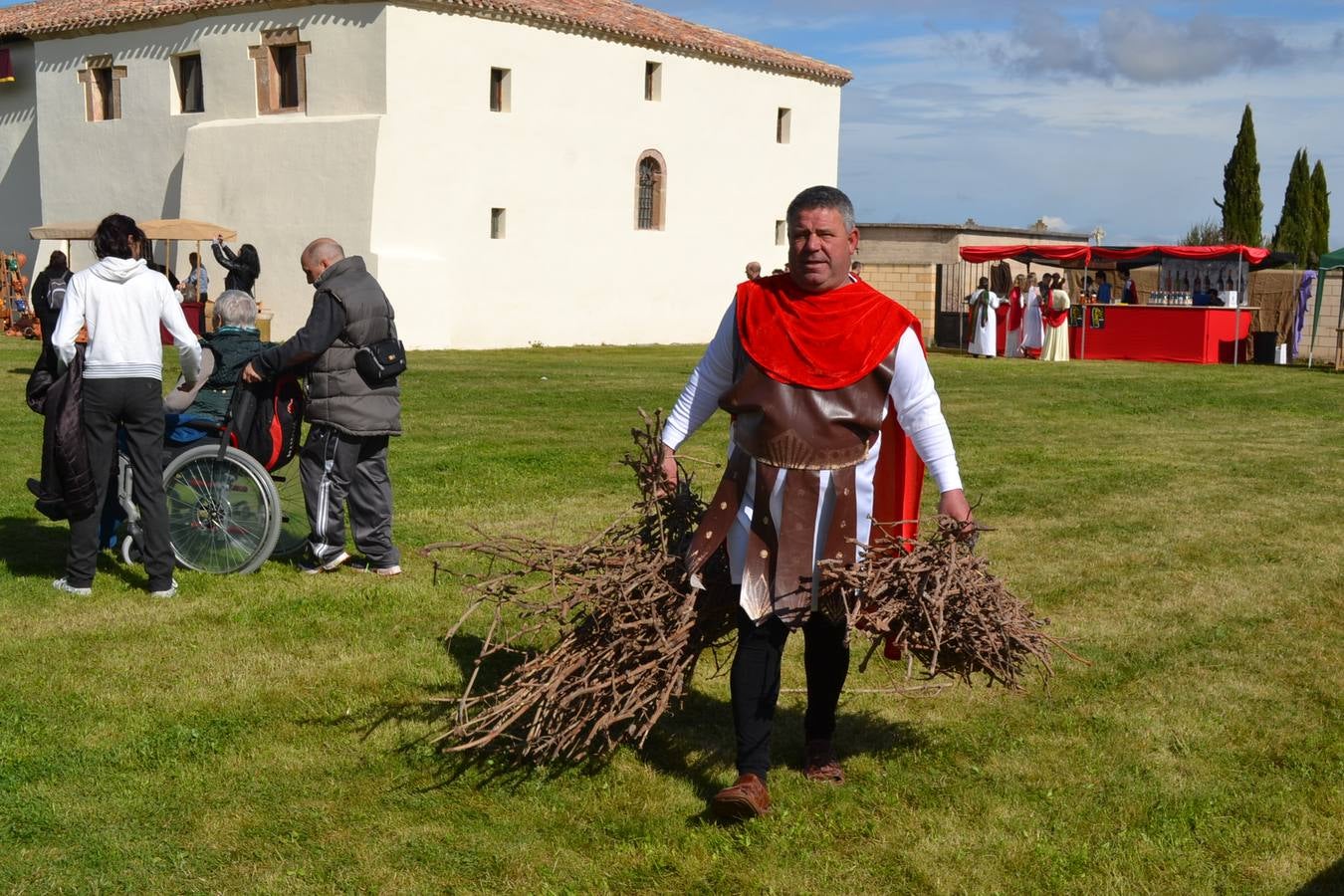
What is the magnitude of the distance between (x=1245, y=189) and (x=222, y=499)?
51.3m

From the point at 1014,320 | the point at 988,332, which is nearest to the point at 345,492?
the point at 988,332

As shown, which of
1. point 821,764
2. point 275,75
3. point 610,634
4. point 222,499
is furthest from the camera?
point 275,75

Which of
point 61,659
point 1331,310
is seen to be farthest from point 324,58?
point 61,659

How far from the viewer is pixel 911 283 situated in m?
35.4

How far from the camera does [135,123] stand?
3366 cm

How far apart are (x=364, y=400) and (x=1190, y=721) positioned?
4231 millimetres

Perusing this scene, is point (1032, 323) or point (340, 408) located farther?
point (1032, 323)

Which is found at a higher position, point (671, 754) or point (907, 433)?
point (907, 433)

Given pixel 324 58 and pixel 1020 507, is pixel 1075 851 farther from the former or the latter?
pixel 324 58

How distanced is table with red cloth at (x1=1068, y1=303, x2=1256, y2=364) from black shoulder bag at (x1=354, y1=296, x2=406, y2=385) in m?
23.1

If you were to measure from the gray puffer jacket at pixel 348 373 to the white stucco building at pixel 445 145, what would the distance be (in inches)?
872

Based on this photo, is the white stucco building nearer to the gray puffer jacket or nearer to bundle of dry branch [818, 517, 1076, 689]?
the gray puffer jacket

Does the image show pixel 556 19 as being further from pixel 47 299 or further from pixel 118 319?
pixel 118 319

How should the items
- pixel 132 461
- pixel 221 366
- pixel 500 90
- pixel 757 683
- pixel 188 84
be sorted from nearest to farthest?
pixel 757 683 → pixel 132 461 → pixel 221 366 → pixel 500 90 → pixel 188 84
